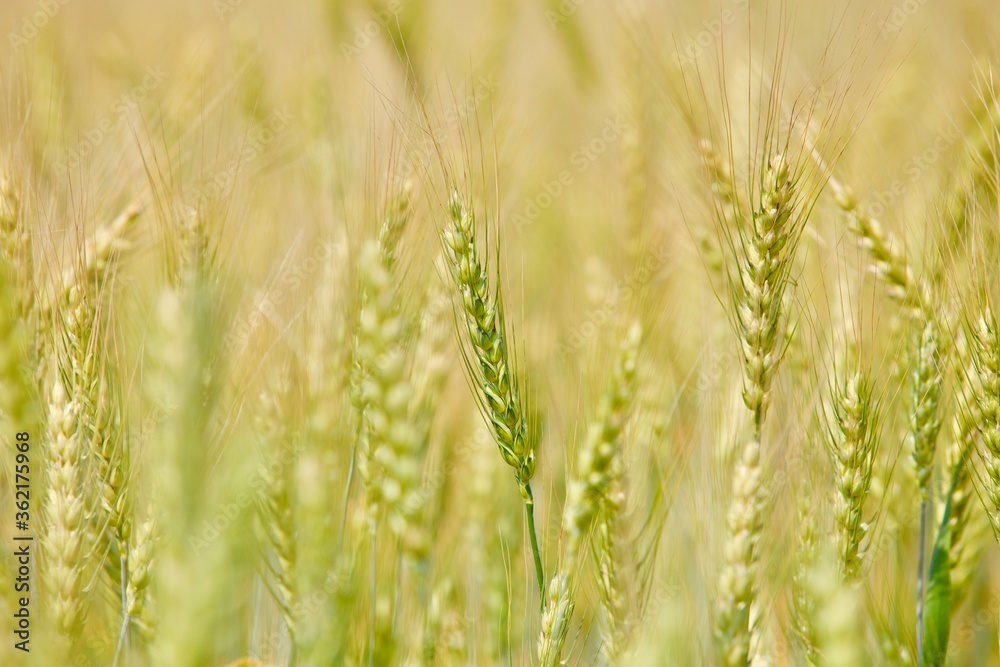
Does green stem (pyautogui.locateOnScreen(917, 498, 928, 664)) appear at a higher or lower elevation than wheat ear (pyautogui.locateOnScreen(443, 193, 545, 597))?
lower

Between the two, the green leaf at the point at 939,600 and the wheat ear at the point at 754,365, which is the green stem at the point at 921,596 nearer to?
the green leaf at the point at 939,600

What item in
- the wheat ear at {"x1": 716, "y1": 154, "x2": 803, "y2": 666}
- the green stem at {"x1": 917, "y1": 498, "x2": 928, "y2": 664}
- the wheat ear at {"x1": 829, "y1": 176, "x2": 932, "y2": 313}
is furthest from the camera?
the wheat ear at {"x1": 829, "y1": 176, "x2": 932, "y2": 313}

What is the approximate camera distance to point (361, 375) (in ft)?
4.24

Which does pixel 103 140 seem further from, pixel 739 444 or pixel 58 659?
pixel 739 444

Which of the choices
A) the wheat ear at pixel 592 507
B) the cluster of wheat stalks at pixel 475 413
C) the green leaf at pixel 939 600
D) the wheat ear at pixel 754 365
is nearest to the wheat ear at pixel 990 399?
the cluster of wheat stalks at pixel 475 413

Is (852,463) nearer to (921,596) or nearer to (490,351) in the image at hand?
(921,596)

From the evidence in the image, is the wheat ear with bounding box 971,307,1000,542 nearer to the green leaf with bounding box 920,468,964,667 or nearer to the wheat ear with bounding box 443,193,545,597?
the green leaf with bounding box 920,468,964,667

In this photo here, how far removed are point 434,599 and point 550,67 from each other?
341 centimetres

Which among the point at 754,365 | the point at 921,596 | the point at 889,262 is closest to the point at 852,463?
the point at 754,365

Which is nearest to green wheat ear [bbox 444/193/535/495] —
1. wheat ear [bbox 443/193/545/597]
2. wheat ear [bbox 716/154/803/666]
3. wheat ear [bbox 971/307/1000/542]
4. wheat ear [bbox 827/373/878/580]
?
wheat ear [bbox 443/193/545/597]

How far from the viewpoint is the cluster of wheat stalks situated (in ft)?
3.38

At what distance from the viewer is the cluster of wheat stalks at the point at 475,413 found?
40.6 inches

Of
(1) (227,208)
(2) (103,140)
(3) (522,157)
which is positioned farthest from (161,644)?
(3) (522,157)

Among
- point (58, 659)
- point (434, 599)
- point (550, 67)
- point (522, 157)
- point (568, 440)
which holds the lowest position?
point (58, 659)
